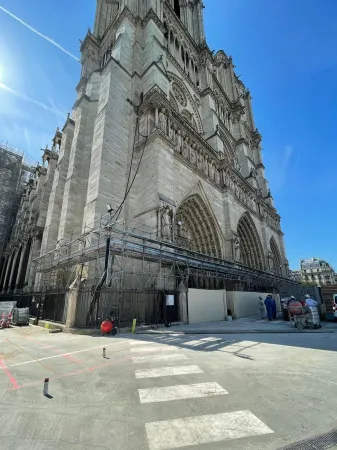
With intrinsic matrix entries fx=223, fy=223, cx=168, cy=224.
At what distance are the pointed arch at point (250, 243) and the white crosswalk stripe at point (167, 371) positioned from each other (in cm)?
2228

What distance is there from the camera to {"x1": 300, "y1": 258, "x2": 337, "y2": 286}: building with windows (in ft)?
245

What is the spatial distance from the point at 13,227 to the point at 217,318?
33.2 metres

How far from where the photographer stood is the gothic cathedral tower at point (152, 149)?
49.9 ft

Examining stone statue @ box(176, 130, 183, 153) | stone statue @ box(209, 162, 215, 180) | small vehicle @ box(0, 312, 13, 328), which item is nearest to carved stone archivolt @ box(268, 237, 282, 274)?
stone statue @ box(209, 162, 215, 180)

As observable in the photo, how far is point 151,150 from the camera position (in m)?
15.7

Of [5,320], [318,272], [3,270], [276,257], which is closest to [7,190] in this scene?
[3,270]

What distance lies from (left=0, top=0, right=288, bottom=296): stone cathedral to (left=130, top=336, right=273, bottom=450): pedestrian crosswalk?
868 cm

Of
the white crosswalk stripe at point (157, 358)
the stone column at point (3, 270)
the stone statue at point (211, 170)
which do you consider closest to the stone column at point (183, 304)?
the white crosswalk stripe at point (157, 358)

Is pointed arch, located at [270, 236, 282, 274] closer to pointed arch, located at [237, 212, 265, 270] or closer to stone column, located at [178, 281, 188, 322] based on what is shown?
pointed arch, located at [237, 212, 265, 270]

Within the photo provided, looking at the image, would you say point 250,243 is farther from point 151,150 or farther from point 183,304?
point 183,304

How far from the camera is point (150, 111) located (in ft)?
56.3

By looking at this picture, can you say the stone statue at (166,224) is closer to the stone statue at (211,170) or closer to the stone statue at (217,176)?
the stone statue at (211,170)

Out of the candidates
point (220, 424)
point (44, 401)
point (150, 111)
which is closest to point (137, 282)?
point (44, 401)

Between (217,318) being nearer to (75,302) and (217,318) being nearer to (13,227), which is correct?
(75,302)
